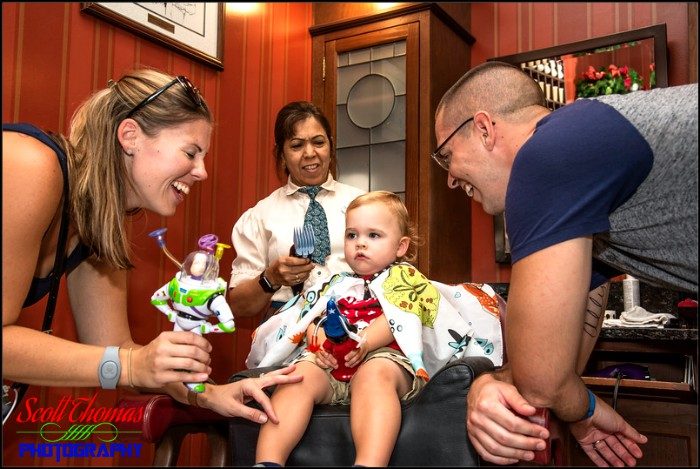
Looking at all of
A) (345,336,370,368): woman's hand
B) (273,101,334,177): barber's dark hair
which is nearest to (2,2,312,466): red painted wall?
(273,101,334,177): barber's dark hair

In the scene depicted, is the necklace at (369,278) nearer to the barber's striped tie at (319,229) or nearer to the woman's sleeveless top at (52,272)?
the barber's striped tie at (319,229)

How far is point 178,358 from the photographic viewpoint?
136 cm

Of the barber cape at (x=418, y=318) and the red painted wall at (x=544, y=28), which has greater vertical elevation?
the red painted wall at (x=544, y=28)

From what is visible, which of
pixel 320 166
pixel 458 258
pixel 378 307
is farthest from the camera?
pixel 458 258

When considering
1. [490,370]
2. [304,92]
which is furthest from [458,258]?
[490,370]

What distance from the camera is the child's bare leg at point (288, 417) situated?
160 centimetres

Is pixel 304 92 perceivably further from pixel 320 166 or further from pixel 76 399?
pixel 76 399

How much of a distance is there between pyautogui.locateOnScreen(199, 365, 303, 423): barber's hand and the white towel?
5.89 ft

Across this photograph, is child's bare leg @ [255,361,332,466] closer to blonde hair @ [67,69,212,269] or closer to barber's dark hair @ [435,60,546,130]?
blonde hair @ [67,69,212,269]

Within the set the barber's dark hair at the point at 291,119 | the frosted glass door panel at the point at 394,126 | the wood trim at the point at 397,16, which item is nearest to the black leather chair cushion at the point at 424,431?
the barber's dark hair at the point at 291,119

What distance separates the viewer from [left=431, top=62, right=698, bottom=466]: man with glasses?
132cm

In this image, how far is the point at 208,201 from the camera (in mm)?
3244

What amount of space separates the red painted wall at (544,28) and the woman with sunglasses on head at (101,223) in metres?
2.32

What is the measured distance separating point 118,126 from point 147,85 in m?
0.16
